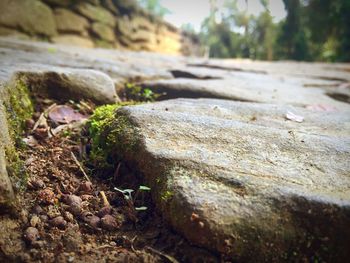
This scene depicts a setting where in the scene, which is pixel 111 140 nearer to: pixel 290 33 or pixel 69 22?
pixel 69 22

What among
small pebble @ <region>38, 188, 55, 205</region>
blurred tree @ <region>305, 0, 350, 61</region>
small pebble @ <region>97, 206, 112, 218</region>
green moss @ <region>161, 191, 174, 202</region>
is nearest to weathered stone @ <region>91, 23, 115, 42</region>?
small pebble @ <region>38, 188, 55, 205</region>

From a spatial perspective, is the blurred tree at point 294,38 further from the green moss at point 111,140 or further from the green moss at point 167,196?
the green moss at point 167,196

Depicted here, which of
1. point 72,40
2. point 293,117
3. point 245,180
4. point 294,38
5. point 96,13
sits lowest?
point 245,180

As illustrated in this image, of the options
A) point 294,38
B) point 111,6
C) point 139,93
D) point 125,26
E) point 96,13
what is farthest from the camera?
point 294,38

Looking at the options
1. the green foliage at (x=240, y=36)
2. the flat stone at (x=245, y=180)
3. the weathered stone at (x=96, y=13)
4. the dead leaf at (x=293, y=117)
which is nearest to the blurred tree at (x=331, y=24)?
the green foliage at (x=240, y=36)

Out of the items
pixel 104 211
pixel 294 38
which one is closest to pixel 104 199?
pixel 104 211

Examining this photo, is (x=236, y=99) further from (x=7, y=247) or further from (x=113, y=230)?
(x=7, y=247)
